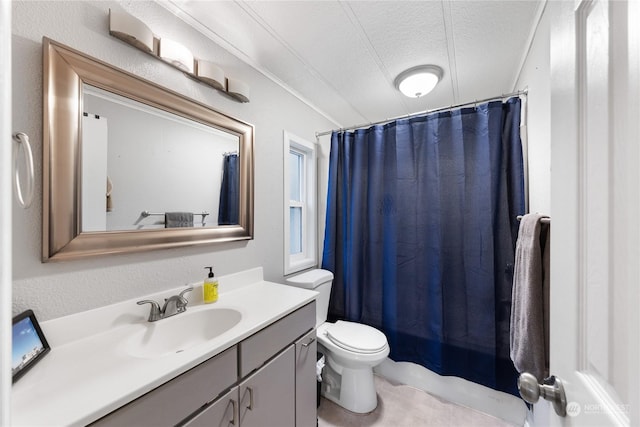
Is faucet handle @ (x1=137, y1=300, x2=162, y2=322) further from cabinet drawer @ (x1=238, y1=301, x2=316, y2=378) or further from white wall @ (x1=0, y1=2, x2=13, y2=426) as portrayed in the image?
white wall @ (x1=0, y1=2, x2=13, y2=426)

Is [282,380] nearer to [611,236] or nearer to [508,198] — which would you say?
[611,236]

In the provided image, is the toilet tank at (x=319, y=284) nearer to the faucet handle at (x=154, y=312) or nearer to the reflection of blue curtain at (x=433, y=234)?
the reflection of blue curtain at (x=433, y=234)

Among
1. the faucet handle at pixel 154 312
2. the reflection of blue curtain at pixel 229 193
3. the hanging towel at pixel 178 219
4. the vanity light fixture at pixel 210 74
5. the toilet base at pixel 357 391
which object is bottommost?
the toilet base at pixel 357 391

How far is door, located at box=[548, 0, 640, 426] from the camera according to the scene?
0.34 metres

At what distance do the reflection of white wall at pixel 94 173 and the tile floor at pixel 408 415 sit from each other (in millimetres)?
1676

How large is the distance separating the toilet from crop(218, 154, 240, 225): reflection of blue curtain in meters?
0.66

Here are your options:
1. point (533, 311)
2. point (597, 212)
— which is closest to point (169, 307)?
point (597, 212)

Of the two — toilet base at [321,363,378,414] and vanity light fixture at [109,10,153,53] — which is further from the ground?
vanity light fixture at [109,10,153,53]

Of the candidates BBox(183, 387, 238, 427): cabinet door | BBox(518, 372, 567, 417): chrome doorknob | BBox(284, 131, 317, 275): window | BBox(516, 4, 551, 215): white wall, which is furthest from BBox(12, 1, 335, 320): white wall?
BBox(516, 4, 551, 215): white wall

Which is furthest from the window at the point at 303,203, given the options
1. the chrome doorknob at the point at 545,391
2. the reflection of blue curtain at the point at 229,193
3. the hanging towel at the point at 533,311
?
the chrome doorknob at the point at 545,391

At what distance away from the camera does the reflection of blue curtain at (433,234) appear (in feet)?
A: 4.94

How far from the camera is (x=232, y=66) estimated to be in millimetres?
1468

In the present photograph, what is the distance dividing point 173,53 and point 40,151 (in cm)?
68

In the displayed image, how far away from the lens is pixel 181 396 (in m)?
0.74
